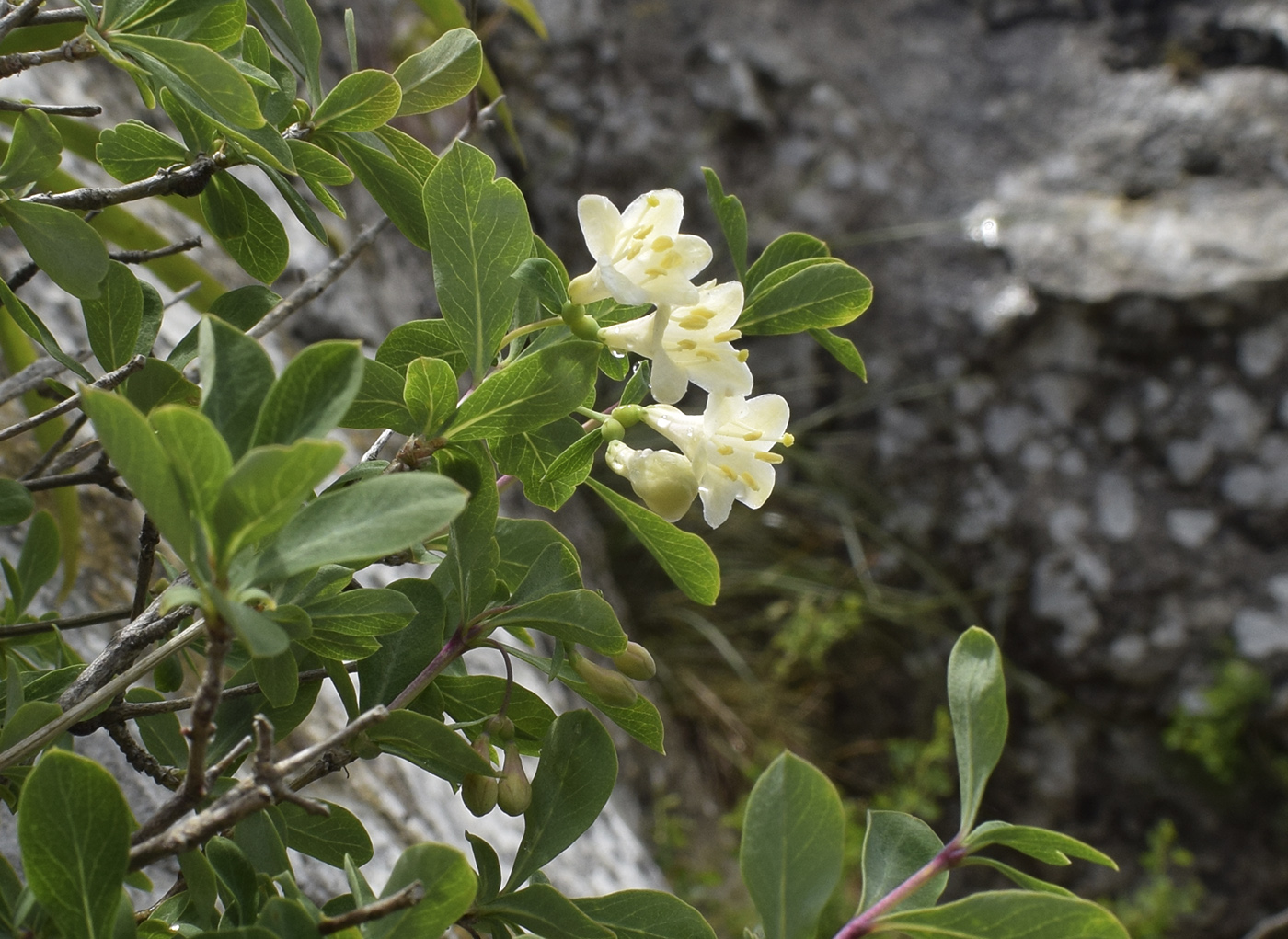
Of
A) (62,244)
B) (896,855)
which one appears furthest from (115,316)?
(896,855)

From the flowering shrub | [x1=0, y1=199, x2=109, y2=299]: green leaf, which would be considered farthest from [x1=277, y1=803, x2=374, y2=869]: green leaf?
[x1=0, y1=199, x2=109, y2=299]: green leaf

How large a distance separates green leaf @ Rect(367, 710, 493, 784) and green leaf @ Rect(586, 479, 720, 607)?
0.30ft

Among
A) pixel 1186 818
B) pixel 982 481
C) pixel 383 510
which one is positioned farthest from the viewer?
pixel 982 481

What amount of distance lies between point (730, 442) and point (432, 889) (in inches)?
7.3

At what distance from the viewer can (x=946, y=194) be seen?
1.83 meters

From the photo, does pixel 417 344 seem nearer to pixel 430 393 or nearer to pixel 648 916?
pixel 430 393

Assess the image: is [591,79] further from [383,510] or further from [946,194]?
[383,510]

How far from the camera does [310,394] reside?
221 millimetres

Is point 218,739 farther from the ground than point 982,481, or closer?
farther from the ground

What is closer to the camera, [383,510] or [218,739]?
[383,510]

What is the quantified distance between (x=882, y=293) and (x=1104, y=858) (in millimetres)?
1597

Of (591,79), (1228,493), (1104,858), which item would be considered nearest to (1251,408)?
(1228,493)

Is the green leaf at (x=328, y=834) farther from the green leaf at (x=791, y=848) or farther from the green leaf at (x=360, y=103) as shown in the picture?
the green leaf at (x=360, y=103)

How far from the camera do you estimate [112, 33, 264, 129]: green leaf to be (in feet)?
0.95
